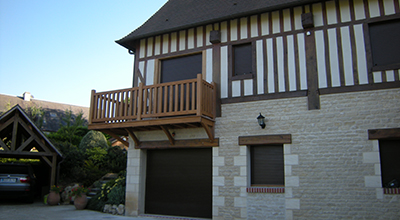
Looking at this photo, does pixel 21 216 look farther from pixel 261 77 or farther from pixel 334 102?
pixel 334 102

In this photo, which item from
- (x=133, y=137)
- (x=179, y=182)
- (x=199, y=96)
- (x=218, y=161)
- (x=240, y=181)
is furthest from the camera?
(x=133, y=137)

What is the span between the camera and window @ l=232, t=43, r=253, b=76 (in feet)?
29.8

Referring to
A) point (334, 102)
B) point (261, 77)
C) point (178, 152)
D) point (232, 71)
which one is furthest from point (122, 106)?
point (334, 102)

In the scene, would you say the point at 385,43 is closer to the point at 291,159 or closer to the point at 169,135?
the point at 291,159

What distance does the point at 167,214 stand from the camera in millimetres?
9383

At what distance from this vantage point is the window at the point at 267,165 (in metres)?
8.20

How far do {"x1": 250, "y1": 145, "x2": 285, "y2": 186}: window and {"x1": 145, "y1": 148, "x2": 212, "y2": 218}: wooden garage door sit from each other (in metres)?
1.27

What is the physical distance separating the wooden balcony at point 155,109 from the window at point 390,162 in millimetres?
4113

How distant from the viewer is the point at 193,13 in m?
10.1

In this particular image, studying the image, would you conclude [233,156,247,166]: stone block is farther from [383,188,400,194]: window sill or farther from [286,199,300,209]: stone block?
[383,188,400,194]: window sill

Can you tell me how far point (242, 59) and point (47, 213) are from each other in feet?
23.6

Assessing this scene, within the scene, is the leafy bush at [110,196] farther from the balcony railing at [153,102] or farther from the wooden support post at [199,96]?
the wooden support post at [199,96]

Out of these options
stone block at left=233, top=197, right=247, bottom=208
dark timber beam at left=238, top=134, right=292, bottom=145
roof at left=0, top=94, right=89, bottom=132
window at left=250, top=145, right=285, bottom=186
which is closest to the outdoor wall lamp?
dark timber beam at left=238, top=134, right=292, bottom=145

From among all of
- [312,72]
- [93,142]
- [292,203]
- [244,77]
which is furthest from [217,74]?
[93,142]
